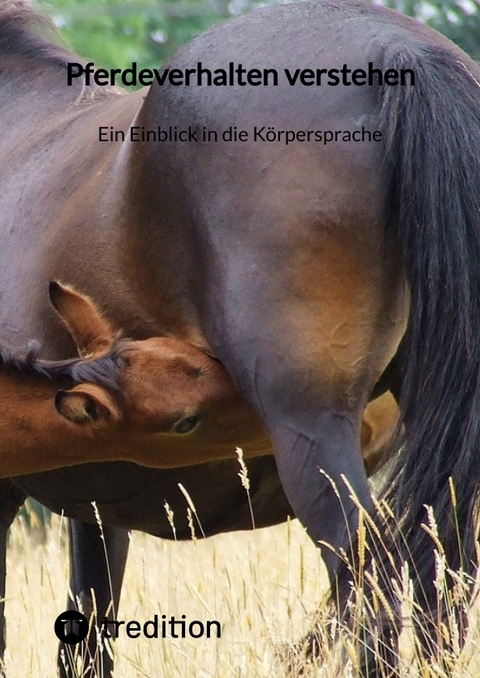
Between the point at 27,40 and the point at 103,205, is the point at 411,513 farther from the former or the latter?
the point at 27,40

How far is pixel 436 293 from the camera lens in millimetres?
2506

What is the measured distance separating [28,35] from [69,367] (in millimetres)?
1710

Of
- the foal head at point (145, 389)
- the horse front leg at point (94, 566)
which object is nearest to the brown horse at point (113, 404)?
the foal head at point (145, 389)

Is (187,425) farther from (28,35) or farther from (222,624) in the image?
(28,35)

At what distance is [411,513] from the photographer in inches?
101

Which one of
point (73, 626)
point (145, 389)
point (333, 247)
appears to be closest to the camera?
point (333, 247)

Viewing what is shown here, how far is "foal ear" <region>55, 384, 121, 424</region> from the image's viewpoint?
111 inches

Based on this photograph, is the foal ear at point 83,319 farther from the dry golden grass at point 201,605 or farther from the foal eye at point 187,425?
the dry golden grass at point 201,605

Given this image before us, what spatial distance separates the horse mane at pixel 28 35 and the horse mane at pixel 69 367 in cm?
140

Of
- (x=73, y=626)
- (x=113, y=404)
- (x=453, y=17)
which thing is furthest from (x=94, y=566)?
(x=453, y=17)

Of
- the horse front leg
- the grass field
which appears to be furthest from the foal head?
the horse front leg

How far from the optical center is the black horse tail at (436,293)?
2.49m

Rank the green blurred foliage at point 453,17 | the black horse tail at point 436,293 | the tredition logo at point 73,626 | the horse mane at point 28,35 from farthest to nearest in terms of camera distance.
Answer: the green blurred foliage at point 453,17 → the horse mane at point 28,35 → the tredition logo at point 73,626 → the black horse tail at point 436,293

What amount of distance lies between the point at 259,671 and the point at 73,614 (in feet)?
3.89
